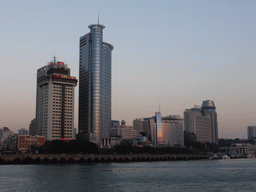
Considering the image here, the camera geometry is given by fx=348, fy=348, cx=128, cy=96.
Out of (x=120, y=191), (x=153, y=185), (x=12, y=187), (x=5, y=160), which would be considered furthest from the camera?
(x=5, y=160)

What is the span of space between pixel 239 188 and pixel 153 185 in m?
22.0

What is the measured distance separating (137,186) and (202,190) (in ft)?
56.5

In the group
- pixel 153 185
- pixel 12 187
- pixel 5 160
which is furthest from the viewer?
pixel 5 160

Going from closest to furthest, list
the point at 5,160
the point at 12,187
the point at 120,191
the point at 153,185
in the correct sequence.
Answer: the point at 120,191 < the point at 12,187 < the point at 153,185 < the point at 5,160

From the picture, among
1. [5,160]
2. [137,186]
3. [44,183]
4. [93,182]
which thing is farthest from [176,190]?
[5,160]

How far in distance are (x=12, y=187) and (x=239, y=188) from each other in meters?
56.9

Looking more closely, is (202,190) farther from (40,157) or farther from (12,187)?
(40,157)

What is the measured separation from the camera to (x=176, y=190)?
8375cm

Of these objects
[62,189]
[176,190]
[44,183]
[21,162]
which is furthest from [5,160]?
[176,190]

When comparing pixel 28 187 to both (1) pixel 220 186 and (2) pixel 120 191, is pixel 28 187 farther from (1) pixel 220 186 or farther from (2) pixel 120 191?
(1) pixel 220 186

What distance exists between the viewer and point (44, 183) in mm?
94938

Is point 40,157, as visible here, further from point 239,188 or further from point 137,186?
point 239,188

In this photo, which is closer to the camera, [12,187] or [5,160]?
[12,187]

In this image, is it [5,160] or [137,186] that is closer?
[137,186]
